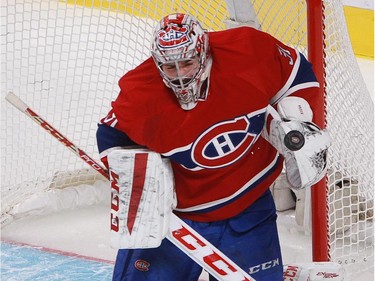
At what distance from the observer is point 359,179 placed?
2830 mm

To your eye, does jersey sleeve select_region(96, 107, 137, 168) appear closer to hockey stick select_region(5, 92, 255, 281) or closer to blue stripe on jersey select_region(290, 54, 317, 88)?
hockey stick select_region(5, 92, 255, 281)

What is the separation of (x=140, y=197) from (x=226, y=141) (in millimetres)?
233

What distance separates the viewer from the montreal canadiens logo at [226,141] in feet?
6.37

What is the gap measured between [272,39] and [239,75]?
0.53 feet

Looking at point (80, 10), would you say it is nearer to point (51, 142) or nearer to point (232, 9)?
point (51, 142)

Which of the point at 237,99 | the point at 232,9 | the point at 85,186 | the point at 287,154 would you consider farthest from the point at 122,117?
the point at 85,186

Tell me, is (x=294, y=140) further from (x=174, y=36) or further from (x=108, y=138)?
(x=108, y=138)

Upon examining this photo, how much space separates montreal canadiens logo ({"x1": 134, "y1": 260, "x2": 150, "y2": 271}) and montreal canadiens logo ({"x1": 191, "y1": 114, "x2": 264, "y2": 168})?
0.31 meters

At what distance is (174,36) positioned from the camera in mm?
1873

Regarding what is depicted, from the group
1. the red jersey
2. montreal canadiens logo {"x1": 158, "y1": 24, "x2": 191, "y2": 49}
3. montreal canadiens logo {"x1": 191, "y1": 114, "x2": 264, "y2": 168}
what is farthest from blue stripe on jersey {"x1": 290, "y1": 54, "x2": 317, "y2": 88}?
montreal canadiens logo {"x1": 158, "y1": 24, "x2": 191, "y2": 49}

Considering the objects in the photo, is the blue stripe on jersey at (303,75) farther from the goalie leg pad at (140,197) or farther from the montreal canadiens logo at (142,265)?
the montreal canadiens logo at (142,265)

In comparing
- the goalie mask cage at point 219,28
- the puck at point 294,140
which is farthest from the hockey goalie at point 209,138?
the goalie mask cage at point 219,28

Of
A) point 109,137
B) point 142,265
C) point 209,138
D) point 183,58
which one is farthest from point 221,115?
point 142,265

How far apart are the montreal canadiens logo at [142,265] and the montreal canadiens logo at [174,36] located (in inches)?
22.2
